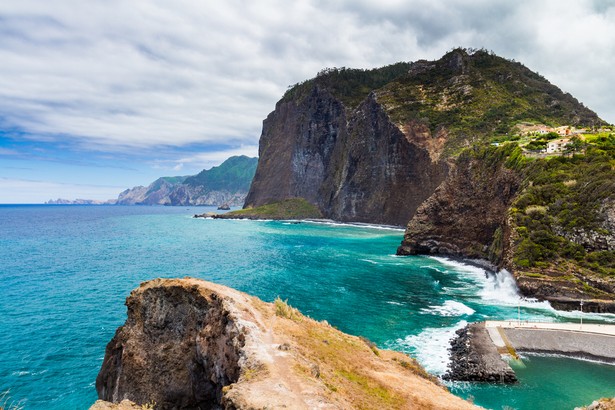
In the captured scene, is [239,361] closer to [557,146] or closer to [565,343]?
[565,343]

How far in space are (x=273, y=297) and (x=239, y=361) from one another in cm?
3503

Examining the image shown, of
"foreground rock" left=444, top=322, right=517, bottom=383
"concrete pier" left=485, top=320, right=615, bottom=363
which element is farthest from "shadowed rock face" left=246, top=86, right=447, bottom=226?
"foreground rock" left=444, top=322, right=517, bottom=383

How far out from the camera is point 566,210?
57375 mm

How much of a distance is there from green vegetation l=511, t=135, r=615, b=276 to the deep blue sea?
7286mm

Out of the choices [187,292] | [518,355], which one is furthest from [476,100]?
[187,292]

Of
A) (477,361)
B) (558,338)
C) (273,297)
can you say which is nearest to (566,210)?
(558,338)

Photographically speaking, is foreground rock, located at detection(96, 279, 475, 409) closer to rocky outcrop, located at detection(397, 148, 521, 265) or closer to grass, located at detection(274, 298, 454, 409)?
grass, located at detection(274, 298, 454, 409)

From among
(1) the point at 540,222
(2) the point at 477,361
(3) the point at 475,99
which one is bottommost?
(2) the point at 477,361

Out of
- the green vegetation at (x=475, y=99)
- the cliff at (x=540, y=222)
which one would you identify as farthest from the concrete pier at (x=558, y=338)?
the green vegetation at (x=475, y=99)

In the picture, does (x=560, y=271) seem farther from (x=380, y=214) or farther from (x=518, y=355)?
(x=380, y=214)

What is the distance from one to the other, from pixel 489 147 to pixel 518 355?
66.7 meters

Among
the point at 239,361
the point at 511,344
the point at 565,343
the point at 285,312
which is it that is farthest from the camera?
the point at 511,344

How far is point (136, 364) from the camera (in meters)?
24.5

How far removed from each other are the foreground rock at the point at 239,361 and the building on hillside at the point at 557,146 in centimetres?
6706
